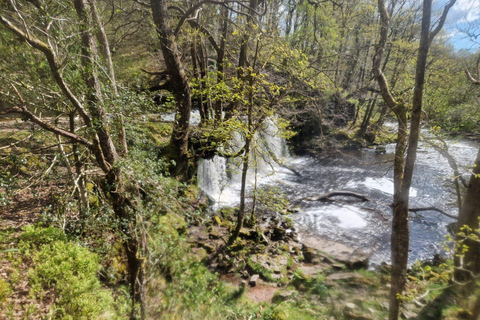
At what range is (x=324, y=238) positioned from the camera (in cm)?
820

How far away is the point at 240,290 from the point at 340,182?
30.9 feet

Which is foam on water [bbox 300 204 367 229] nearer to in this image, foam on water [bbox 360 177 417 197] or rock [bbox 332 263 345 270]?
rock [bbox 332 263 345 270]

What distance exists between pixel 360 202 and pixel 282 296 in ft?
23.0

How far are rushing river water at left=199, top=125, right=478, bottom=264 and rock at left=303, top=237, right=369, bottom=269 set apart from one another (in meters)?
0.35

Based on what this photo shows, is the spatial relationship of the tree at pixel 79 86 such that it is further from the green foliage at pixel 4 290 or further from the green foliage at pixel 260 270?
the green foliage at pixel 260 270

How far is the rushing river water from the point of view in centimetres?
800

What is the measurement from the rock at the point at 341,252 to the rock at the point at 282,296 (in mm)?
2255

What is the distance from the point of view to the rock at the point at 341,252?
688 centimetres

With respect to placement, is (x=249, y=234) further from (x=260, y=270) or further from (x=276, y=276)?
(x=276, y=276)

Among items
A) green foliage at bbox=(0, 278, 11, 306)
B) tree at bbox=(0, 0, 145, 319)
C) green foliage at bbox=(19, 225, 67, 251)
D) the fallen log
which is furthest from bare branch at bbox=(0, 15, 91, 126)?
the fallen log

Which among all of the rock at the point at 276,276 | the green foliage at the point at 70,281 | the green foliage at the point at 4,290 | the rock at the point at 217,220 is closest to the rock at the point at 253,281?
the rock at the point at 276,276

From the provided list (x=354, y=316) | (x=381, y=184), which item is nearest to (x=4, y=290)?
(x=354, y=316)

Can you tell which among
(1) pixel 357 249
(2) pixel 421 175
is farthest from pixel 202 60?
(2) pixel 421 175

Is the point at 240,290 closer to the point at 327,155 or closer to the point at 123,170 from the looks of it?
the point at 123,170
